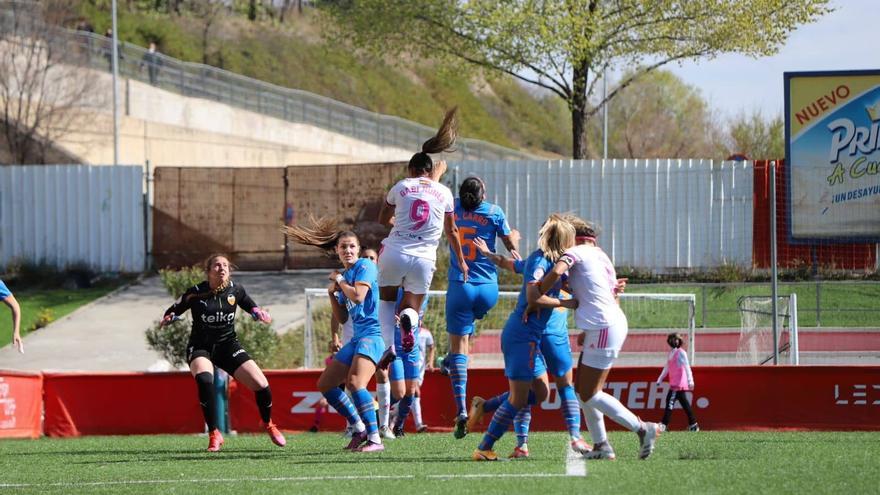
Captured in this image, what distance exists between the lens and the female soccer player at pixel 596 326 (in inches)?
344

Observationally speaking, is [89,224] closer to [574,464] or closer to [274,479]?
[274,479]

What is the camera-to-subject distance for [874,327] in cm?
1731

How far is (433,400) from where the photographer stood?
1487 centimetres

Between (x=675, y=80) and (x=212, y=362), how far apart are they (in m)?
56.7

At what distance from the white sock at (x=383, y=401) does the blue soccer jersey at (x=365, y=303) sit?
1606 millimetres

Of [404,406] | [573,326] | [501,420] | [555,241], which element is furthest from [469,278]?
[573,326]

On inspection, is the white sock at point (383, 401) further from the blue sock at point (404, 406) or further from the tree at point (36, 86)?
the tree at point (36, 86)

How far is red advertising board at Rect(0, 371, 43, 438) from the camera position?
14922mm

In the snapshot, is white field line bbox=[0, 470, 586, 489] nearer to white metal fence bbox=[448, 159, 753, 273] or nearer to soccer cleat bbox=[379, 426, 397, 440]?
soccer cleat bbox=[379, 426, 397, 440]

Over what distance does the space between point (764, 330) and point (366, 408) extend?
357 inches

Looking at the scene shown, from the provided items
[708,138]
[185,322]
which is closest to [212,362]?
[185,322]

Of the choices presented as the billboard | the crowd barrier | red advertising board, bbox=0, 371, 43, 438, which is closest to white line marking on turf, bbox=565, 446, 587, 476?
the crowd barrier

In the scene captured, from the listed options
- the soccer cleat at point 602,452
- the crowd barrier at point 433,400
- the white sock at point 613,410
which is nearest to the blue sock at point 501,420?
the white sock at point 613,410

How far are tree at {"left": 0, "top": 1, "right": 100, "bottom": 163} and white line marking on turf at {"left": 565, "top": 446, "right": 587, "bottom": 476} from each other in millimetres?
27381
